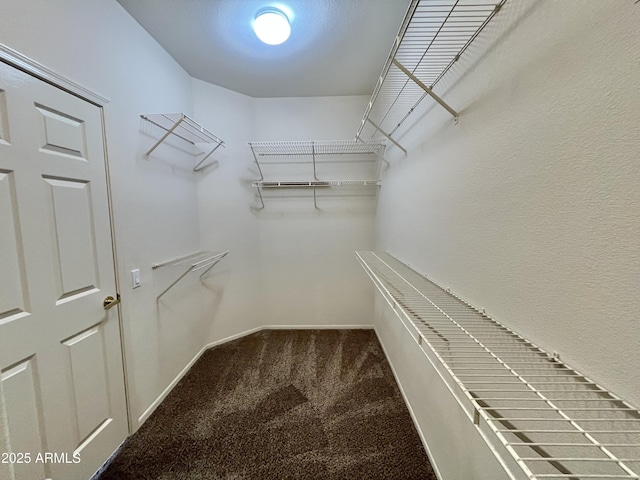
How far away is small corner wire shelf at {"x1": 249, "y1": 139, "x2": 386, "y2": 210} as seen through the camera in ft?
8.30

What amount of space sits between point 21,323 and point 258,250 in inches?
73.5

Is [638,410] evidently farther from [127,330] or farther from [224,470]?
[127,330]

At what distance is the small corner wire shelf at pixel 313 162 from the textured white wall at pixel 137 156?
2.57 feet

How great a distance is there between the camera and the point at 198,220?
2.31m

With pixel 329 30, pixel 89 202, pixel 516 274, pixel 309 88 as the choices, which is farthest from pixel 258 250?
pixel 516 274

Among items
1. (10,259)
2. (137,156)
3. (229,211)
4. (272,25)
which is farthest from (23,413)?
(272,25)

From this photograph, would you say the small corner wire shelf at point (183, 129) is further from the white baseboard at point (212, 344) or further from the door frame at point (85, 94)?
the white baseboard at point (212, 344)

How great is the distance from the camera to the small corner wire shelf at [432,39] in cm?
83

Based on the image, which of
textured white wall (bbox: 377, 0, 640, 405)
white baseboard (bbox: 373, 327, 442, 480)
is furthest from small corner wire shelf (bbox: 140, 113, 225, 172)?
white baseboard (bbox: 373, 327, 442, 480)

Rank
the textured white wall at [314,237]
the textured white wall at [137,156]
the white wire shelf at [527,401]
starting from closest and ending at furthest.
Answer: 1. the white wire shelf at [527,401]
2. the textured white wall at [137,156]
3. the textured white wall at [314,237]

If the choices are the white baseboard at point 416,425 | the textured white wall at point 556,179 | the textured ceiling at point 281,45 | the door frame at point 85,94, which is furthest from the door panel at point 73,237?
the white baseboard at point 416,425

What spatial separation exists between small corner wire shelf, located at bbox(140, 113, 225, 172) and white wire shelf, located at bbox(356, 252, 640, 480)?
1.87 meters

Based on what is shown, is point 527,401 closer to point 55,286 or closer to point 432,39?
point 432,39

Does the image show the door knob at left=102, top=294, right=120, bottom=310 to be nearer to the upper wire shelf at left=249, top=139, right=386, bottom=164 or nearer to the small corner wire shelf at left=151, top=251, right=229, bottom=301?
the small corner wire shelf at left=151, top=251, right=229, bottom=301
